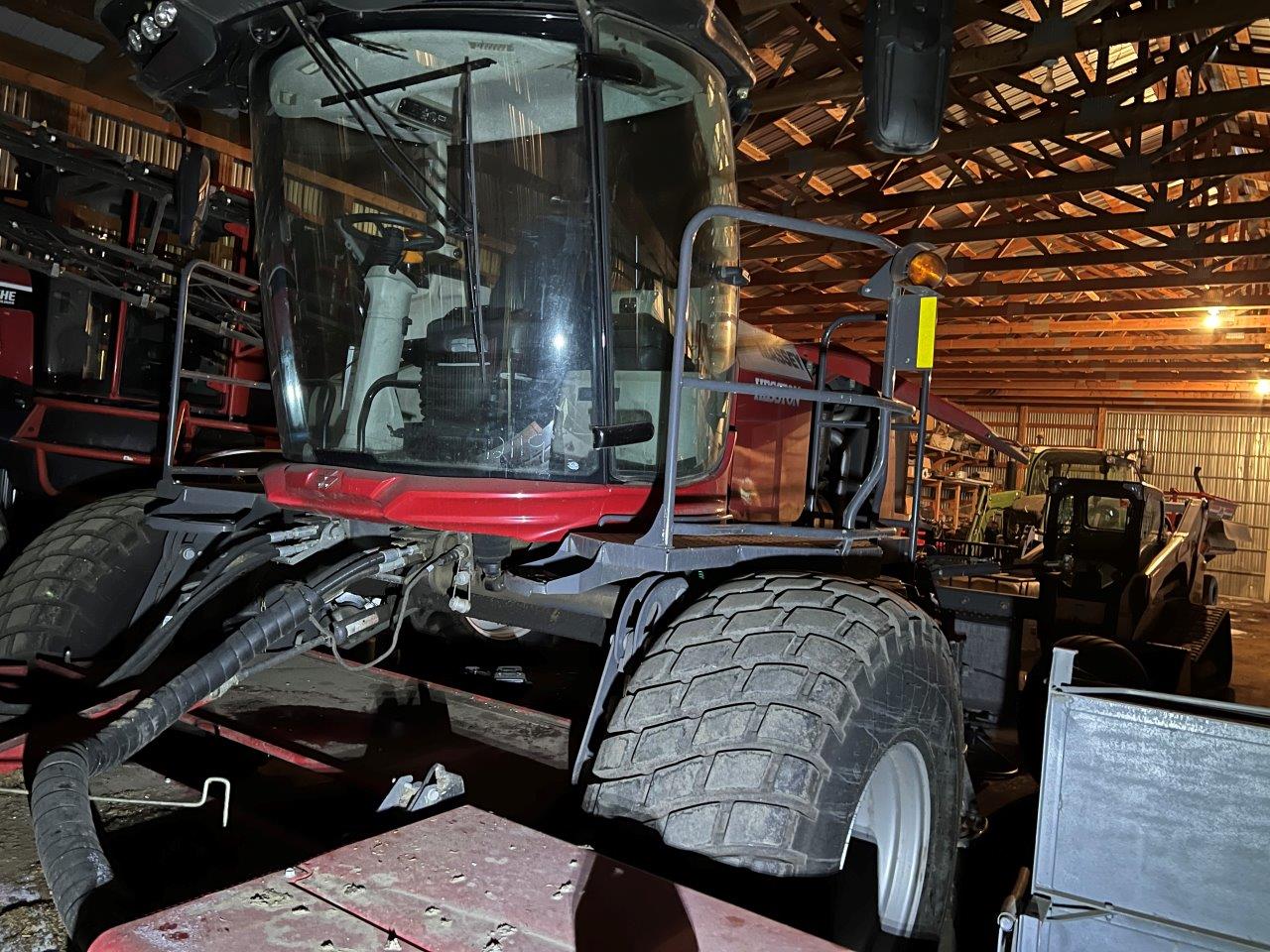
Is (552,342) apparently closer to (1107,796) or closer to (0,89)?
(1107,796)

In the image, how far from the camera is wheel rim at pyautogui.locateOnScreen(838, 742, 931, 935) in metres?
2.74

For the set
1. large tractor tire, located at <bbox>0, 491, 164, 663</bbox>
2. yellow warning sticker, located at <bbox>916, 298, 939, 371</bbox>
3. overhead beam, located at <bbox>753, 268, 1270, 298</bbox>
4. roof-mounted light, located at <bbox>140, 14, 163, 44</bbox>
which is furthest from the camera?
overhead beam, located at <bbox>753, 268, 1270, 298</bbox>

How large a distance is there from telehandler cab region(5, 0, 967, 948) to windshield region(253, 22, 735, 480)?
1 cm

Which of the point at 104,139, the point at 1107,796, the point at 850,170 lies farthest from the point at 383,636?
the point at 850,170

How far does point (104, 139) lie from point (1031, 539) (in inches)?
437

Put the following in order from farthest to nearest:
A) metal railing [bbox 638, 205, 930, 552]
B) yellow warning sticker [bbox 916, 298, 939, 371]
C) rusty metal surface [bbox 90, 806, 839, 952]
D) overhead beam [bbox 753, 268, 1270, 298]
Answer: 1. overhead beam [bbox 753, 268, 1270, 298]
2. yellow warning sticker [bbox 916, 298, 939, 371]
3. metal railing [bbox 638, 205, 930, 552]
4. rusty metal surface [bbox 90, 806, 839, 952]

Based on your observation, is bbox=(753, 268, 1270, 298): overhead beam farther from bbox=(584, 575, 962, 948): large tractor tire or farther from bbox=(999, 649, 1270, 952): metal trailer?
bbox=(999, 649, 1270, 952): metal trailer

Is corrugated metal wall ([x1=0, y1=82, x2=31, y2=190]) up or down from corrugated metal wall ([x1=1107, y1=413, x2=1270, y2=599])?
up

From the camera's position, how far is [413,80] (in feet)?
9.32

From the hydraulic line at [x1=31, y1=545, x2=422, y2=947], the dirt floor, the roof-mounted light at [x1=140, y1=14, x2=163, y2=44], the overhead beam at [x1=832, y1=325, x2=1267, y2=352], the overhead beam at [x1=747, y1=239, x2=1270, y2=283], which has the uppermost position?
the overhead beam at [x1=747, y1=239, x2=1270, y2=283]

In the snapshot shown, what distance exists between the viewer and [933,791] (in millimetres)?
2768

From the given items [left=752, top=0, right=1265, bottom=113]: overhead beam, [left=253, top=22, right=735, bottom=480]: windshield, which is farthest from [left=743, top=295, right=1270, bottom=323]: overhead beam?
[left=253, top=22, right=735, bottom=480]: windshield

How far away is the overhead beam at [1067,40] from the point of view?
6844mm

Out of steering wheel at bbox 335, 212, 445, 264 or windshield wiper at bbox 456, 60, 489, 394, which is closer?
windshield wiper at bbox 456, 60, 489, 394
